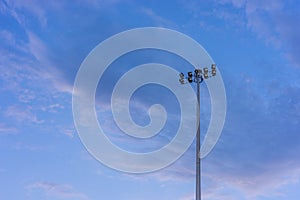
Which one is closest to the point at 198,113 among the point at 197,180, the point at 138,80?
the point at 197,180

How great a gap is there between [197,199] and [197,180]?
4.42 ft

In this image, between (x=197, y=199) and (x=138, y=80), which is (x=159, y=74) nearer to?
(x=138, y=80)

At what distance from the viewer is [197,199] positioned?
3338 cm

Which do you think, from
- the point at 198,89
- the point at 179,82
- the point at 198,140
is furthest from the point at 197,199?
the point at 179,82

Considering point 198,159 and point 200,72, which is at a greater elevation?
point 200,72

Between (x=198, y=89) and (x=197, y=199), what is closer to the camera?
(x=197, y=199)

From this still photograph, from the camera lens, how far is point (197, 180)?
3384 cm

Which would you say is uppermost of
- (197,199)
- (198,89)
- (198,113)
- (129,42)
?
(129,42)

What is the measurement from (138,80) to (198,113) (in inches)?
314

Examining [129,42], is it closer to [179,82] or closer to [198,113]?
[179,82]

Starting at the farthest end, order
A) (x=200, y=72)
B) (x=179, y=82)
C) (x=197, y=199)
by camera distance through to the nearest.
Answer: (x=179, y=82), (x=200, y=72), (x=197, y=199)

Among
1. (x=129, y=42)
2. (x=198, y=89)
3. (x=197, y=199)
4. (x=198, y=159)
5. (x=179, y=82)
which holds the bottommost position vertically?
(x=197, y=199)

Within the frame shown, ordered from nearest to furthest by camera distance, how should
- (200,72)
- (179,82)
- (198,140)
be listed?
(198,140) → (200,72) → (179,82)

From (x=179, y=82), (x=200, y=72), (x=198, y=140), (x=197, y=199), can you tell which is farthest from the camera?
(x=179, y=82)
